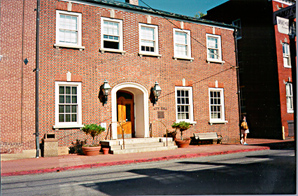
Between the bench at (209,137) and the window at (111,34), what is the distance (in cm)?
649

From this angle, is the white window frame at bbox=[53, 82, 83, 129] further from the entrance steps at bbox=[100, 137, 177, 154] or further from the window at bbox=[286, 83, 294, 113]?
the window at bbox=[286, 83, 294, 113]

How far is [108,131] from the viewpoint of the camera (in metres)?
13.7

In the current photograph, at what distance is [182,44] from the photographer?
16078mm

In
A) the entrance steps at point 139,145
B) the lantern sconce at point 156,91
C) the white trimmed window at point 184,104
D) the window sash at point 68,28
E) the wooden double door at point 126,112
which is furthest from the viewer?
the white trimmed window at point 184,104

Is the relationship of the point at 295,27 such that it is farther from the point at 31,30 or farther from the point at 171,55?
the point at 31,30

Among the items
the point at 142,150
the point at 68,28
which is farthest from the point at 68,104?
the point at 142,150

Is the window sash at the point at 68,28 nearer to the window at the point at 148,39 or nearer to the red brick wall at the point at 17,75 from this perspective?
the red brick wall at the point at 17,75

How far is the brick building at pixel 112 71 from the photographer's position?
12.0 m

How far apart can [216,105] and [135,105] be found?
5.24 m

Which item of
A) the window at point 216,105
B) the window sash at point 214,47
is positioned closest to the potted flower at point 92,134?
the window at point 216,105

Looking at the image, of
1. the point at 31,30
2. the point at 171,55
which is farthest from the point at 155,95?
the point at 31,30

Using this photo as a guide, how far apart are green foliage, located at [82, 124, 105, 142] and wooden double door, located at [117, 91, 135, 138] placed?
210 centimetres

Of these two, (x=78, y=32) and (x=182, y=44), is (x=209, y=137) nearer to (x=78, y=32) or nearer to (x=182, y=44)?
(x=182, y=44)

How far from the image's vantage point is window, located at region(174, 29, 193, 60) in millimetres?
16016
